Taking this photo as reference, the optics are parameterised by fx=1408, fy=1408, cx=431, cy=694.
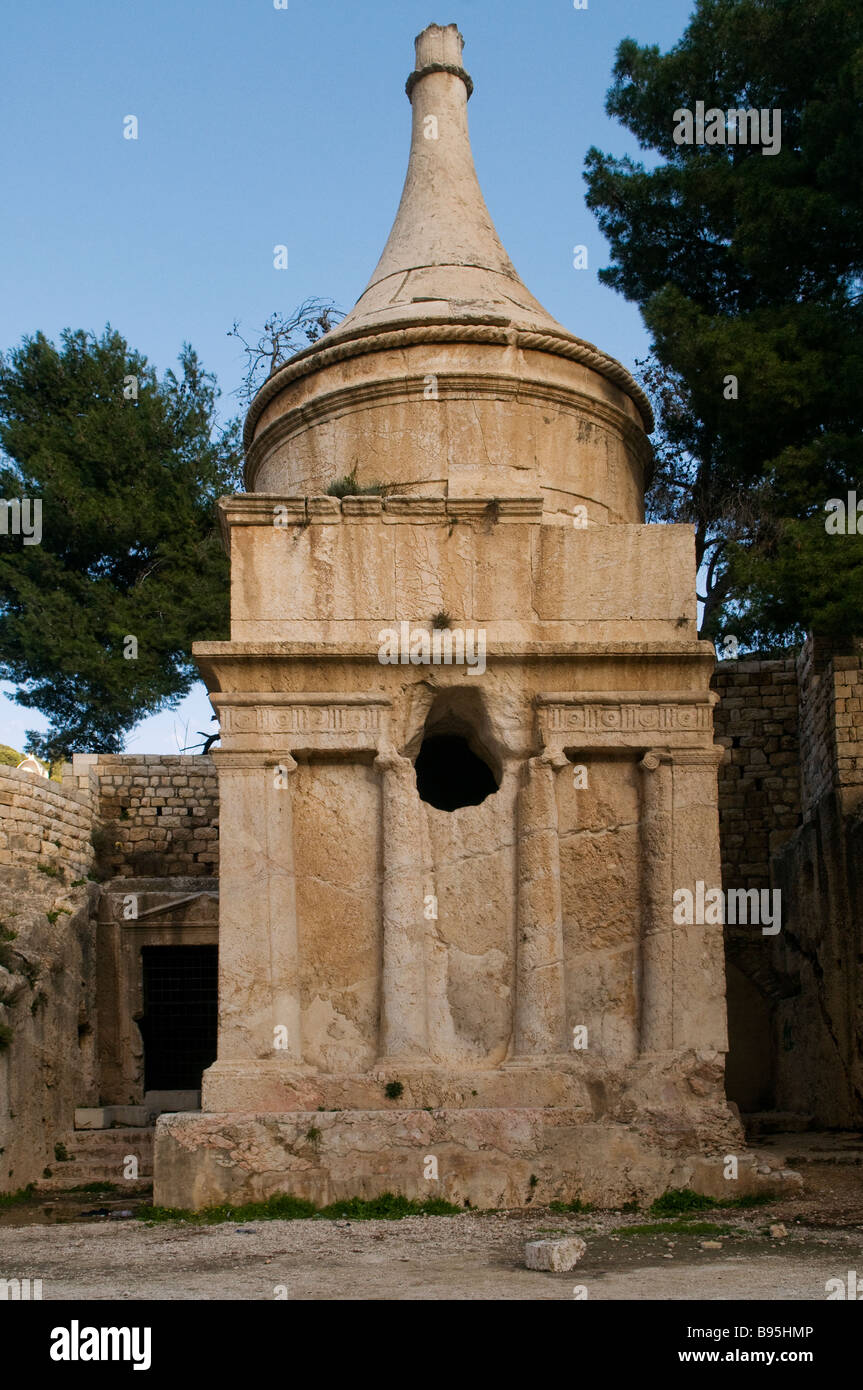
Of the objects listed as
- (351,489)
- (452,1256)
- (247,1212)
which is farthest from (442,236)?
(452,1256)

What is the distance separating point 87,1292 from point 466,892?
391cm

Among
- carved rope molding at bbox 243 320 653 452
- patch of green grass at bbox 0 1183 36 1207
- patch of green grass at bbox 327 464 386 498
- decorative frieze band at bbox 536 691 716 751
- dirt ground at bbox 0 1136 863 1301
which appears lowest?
patch of green grass at bbox 0 1183 36 1207

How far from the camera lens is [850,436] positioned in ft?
46.0

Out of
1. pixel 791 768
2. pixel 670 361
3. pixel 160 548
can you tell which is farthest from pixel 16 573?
pixel 791 768

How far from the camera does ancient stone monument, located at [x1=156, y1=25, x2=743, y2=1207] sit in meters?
8.53

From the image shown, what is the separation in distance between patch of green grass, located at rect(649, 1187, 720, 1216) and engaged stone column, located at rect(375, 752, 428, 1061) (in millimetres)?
1681

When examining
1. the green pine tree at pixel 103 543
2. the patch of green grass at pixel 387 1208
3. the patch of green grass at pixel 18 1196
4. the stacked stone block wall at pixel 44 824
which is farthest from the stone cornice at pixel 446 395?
the green pine tree at pixel 103 543

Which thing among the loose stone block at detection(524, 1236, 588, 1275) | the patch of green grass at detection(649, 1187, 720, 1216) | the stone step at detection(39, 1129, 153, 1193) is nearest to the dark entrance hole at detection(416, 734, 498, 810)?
the patch of green grass at detection(649, 1187, 720, 1216)

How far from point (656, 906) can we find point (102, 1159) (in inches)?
239

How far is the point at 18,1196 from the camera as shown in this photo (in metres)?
11.0

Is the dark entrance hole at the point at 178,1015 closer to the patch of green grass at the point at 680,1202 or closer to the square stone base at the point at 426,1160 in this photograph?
the square stone base at the point at 426,1160

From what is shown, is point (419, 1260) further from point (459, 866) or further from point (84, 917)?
point (84, 917)

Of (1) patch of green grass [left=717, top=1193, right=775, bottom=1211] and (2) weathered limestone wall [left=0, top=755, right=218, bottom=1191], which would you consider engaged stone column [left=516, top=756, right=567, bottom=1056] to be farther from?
(2) weathered limestone wall [left=0, top=755, right=218, bottom=1191]

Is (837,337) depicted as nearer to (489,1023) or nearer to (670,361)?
(670,361)
